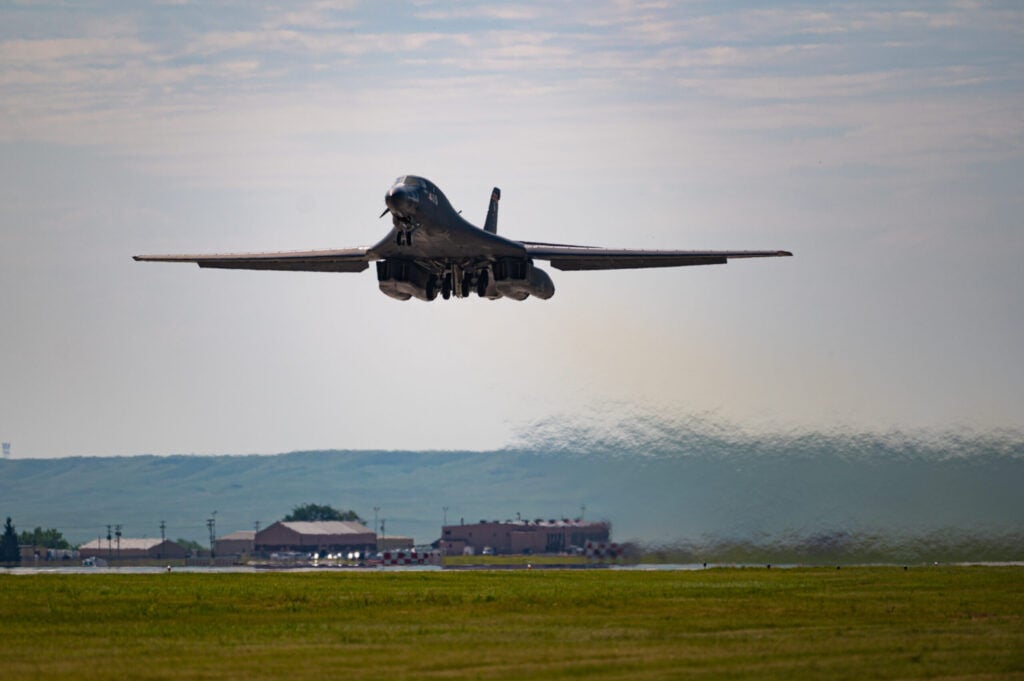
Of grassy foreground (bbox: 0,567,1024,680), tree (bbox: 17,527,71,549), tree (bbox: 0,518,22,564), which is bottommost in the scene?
grassy foreground (bbox: 0,567,1024,680)

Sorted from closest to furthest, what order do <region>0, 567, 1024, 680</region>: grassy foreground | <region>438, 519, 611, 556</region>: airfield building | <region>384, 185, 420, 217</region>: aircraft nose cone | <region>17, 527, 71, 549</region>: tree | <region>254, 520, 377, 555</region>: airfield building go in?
<region>0, 567, 1024, 680</region>: grassy foreground
<region>384, 185, 420, 217</region>: aircraft nose cone
<region>438, 519, 611, 556</region>: airfield building
<region>254, 520, 377, 555</region>: airfield building
<region>17, 527, 71, 549</region>: tree

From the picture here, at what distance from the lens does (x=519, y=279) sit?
4788 cm

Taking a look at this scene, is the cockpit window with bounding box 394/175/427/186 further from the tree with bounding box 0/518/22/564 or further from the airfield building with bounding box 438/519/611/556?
the tree with bounding box 0/518/22/564

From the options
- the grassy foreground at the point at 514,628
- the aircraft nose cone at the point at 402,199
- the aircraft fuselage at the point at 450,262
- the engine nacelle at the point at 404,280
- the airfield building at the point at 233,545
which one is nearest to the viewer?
the grassy foreground at the point at 514,628

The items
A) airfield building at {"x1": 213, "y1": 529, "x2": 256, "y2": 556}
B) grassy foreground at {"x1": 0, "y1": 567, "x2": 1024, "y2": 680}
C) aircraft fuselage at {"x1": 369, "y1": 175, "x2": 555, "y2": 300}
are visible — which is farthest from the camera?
airfield building at {"x1": 213, "y1": 529, "x2": 256, "y2": 556}

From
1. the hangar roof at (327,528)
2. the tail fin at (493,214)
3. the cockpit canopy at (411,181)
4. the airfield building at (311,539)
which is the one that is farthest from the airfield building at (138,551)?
the cockpit canopy at (411,181)

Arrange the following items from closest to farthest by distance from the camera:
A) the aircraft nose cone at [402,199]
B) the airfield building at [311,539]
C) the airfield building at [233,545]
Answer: the aircraft nose cone at [402,199] < the airfield building at [311,539] < the airfield building at [233,545]

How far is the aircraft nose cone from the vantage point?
42062mm

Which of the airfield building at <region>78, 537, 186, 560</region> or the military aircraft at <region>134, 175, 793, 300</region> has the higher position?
the military aircraft at <region>134, 175, 793, 300</region>

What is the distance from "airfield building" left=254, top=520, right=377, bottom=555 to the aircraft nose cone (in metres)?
107

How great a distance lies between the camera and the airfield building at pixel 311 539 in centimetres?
15000

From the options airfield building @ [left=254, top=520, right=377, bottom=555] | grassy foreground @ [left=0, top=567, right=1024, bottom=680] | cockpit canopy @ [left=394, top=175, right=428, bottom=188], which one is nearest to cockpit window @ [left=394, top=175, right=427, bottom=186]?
cockpit canopy @ [left=394, top=175, right=428, bottom=188]

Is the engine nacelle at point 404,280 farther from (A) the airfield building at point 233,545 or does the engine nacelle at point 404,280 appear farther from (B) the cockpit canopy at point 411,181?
(A) the airfield building at point 233,545

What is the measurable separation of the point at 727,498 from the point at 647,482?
4.68 meters
